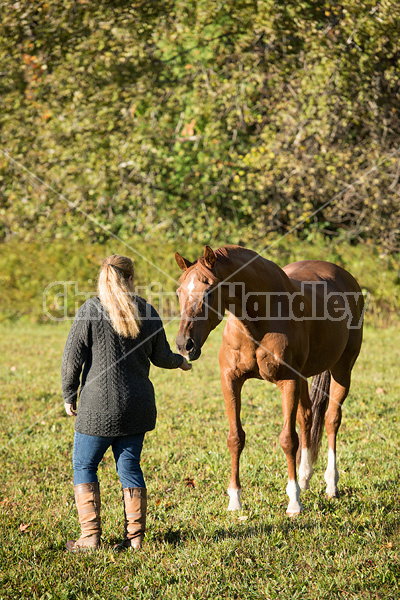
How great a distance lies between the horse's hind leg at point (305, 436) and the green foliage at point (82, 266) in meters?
8.89

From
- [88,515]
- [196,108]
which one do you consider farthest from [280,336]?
[196,108]

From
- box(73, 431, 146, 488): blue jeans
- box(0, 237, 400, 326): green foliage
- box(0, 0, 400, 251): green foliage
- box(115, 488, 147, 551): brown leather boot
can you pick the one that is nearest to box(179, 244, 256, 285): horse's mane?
box(73, 431, 146, 488): blue jeans

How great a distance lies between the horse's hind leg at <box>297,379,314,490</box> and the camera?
15.6 feet

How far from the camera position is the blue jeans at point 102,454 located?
356cm

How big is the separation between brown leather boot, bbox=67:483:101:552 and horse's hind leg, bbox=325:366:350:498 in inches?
77.0

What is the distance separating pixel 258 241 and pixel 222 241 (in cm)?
105

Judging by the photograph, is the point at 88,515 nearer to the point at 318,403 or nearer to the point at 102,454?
the point at 102,454

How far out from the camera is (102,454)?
3.62 meters

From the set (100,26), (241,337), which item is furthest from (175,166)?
(241,337)

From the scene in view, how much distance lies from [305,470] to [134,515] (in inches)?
69.0

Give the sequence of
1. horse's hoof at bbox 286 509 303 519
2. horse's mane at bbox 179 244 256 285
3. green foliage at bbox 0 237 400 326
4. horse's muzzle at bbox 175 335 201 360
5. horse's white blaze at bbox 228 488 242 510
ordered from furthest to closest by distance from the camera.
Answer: green foliage at bbox 0 237 400 326, horse's white blaze at bbox 228 488 242 510, horse's hoof at bbox 286 509 303 519, horse's mane at bbox 179 244 256 285, horse's muzzle at bbox 175 335 201 360

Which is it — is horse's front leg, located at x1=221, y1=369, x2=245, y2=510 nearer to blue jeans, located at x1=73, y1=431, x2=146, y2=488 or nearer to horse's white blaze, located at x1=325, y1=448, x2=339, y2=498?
horse's white blaze, located at x1=325, y1=448, x2=339, y2=498

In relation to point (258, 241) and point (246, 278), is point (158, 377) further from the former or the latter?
point (258, 241)

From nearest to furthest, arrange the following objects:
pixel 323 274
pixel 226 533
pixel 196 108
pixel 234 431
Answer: pixel 226 533 < pixel 234 431 < pixel 323 274 < pixel 196 108
